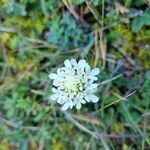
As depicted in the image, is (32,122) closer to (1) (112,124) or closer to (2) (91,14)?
(1) (112,124)

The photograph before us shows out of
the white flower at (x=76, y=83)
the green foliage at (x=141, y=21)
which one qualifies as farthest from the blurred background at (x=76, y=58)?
the white flower at (x=76, y=83)

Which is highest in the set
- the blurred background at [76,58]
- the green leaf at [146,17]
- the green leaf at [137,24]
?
the green leaf at [146,17]

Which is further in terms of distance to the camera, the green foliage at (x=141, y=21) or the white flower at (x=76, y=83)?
the green foliage at (x=141, y=21)

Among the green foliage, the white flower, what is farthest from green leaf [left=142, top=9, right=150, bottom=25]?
the white flower

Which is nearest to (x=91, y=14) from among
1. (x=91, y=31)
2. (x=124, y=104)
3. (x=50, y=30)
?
(x=91, y=31)

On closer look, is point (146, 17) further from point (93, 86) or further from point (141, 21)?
point (93, 86)

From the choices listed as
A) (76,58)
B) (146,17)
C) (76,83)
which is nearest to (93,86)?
(76,83)

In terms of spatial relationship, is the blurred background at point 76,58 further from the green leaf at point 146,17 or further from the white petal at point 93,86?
the white petal at point 93,86

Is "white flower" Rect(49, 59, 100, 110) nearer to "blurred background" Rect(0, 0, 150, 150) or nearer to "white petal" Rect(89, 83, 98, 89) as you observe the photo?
"white petal" Rect(89, 83, 98, 89)
